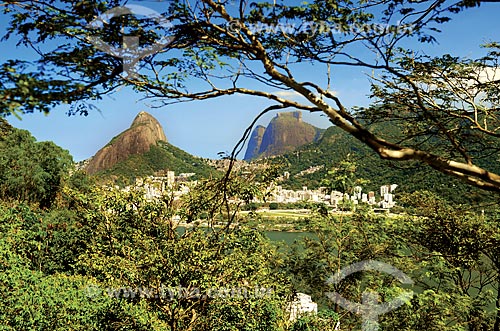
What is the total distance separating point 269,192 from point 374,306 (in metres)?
3.11

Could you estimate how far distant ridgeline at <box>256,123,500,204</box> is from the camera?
6077mm

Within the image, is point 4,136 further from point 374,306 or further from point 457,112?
point 457,112

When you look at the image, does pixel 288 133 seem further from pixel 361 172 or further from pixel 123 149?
pixel 361 172

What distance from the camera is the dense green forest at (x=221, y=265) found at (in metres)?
4.22

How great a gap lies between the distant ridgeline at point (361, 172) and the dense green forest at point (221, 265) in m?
0.56

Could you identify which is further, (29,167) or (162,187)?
(29,167)

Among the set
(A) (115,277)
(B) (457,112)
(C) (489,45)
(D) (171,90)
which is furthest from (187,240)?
(C) (489,45)

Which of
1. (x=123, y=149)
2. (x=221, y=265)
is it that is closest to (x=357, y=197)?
(x=221, y=265)

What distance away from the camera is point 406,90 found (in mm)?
2988

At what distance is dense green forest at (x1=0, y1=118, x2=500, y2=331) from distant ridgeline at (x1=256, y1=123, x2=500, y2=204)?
1.83 ft

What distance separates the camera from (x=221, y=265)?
4250 millimetres

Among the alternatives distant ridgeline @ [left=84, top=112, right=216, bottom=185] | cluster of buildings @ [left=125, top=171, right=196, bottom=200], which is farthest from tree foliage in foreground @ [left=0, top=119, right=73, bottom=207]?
distant ridgeline @ [left=84, top=112, right=216, bottom=185]

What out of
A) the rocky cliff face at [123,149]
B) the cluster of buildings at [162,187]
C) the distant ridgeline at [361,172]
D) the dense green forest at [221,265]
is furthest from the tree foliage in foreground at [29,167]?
the rocky cliff face at [123,149]

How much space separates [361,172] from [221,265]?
17355 mm
